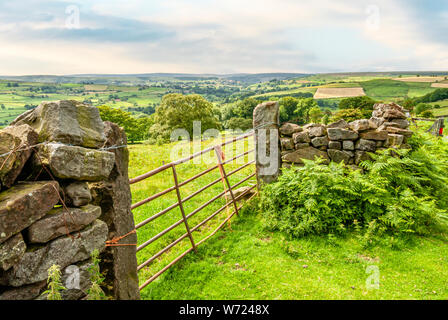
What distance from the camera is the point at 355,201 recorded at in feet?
18.6

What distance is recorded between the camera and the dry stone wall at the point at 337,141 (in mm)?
6801

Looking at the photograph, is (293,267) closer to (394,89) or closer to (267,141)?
(267,141)

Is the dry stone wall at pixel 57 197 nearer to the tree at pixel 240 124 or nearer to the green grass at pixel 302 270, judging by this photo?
the green grass at pixel 302 270

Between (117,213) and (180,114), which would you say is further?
(180,114)

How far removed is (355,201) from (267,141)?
8.08 ft

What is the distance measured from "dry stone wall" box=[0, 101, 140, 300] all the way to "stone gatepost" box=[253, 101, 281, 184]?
4220 mm

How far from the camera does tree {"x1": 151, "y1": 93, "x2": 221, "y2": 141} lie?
39500 mm

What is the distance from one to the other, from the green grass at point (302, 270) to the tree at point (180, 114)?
34.6 m

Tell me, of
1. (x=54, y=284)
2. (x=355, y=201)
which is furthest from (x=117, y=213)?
(x=355, y=201)
